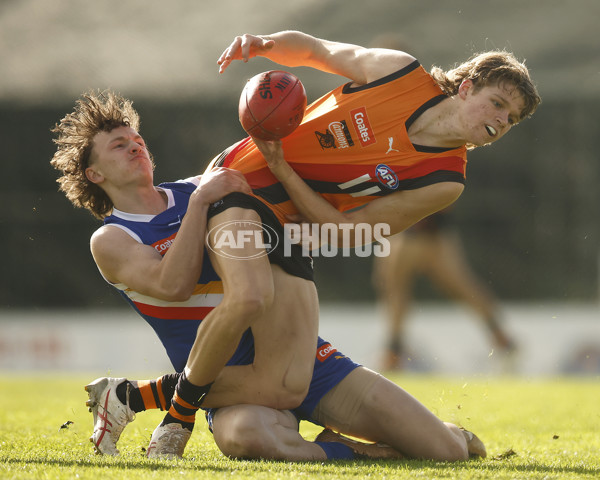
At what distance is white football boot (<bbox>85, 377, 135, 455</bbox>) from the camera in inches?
167

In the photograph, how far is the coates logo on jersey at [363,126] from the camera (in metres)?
4.32

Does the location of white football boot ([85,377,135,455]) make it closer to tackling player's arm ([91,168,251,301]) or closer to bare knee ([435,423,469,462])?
tackling player's arm ([91,168,251,301])

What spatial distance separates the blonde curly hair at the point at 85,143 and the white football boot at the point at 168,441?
4.33ft

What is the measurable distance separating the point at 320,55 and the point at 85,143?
4.35 feet

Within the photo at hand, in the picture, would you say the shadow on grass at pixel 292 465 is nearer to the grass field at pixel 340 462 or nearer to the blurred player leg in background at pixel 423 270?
the grass field at pixel 340 462

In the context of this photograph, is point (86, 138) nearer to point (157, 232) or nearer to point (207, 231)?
point (157, 232)

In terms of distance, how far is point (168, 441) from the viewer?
4.05 metres

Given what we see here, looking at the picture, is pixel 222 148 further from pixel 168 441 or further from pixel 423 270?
pixel 168 441

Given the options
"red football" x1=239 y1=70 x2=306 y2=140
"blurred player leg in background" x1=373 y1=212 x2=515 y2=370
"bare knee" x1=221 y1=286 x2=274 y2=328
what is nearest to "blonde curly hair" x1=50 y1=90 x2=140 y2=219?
"red football" x1=239 y1=70 x2=306 y2=140

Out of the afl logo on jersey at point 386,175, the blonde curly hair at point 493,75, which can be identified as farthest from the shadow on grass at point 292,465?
the blonde curly hair at point 493,75

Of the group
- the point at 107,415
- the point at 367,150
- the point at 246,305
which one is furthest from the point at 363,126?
the point at 107,415

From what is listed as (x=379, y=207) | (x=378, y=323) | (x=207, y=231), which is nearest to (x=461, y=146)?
(x=379, y=207)

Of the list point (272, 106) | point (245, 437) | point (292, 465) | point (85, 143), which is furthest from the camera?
point (85, 143)

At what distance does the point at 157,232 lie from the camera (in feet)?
14.1
